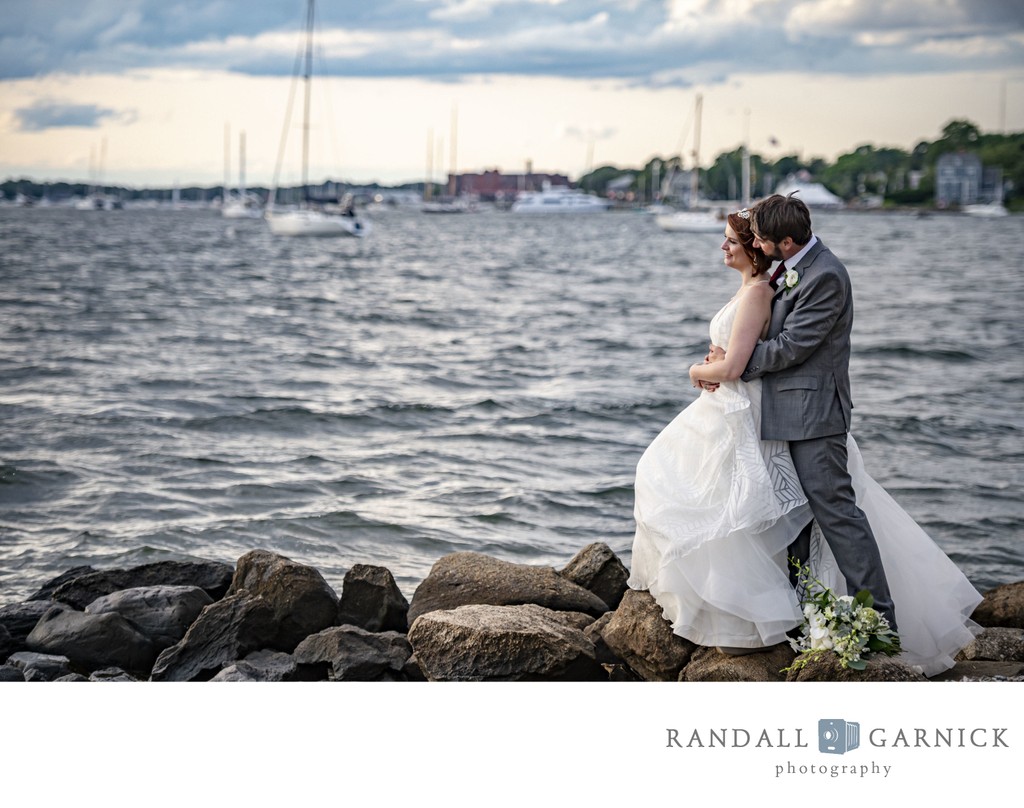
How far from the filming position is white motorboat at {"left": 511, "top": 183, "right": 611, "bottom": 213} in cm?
8331

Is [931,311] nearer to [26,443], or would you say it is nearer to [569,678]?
[26,443]

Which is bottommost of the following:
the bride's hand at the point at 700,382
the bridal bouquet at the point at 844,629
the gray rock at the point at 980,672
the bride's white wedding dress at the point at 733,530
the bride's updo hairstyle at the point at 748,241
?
the gray rock at the point at 980,672

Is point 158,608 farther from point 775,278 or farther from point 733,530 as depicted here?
point 775,278

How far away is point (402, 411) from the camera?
11492 mm

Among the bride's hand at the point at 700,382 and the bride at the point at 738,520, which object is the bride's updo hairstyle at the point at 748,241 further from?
the bride's hand at the point at 700,382

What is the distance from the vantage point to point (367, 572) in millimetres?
5059

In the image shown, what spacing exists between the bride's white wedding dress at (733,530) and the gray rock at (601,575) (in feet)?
4.33

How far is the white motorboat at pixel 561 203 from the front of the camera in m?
83.3

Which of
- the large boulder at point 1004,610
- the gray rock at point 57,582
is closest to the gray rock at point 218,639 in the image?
the gray rock at point 57,582

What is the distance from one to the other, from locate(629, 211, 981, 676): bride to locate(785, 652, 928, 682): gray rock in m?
0.13

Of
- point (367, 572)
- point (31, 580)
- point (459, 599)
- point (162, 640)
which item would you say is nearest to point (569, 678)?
point (459, 599)

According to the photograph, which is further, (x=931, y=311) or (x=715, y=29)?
(x=715, y=29)

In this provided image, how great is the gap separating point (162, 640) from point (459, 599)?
1.18 meters

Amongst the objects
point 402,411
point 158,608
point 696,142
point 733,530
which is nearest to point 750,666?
point 733,530
